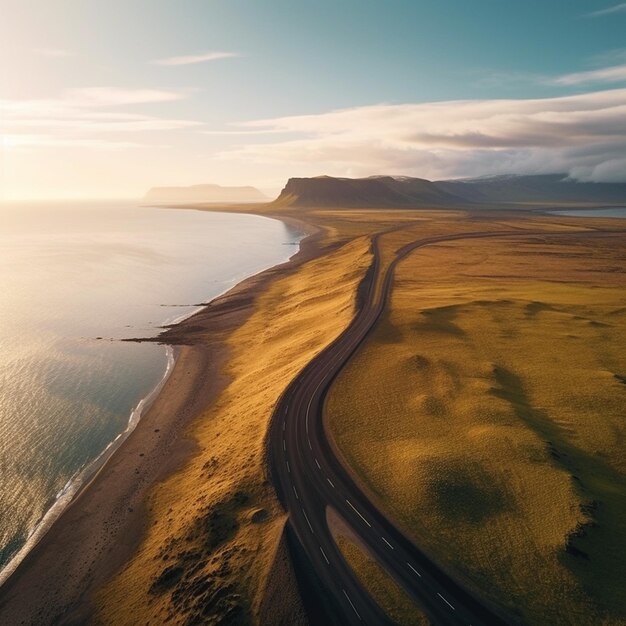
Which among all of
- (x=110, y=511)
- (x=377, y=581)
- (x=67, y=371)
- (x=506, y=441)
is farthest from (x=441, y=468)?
(x=67, y=371)

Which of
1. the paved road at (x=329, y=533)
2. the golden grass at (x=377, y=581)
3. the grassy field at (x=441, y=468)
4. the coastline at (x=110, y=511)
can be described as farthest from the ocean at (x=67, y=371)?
the golden grass at (x=377, y=581)

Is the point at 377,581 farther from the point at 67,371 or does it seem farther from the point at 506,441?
the point at 67,371

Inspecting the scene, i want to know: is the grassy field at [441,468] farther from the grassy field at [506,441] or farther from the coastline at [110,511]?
the coastline at [110,511]

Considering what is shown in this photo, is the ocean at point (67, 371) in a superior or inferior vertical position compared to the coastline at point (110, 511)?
superior

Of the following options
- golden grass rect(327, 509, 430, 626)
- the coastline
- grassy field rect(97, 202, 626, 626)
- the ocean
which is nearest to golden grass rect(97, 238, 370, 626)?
grassy field rect(97, 202, 626, 626)

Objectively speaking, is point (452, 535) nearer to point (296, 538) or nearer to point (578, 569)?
point (578, 569)

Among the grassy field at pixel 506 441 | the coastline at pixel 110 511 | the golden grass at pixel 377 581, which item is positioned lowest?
the coastline at pixel 110 511

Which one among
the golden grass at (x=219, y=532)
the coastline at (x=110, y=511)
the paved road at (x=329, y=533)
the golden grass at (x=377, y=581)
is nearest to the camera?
the golden grass at (x=377, y=581)
